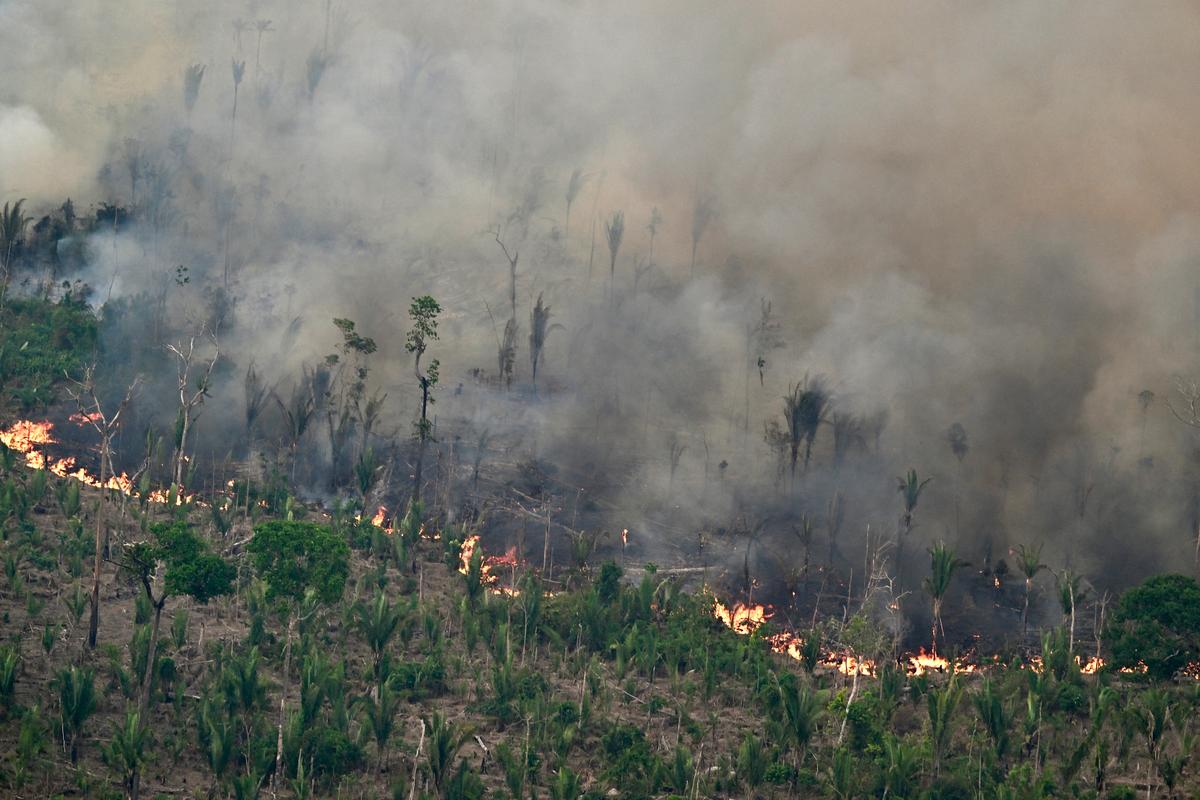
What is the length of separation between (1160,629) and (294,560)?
35886 mm

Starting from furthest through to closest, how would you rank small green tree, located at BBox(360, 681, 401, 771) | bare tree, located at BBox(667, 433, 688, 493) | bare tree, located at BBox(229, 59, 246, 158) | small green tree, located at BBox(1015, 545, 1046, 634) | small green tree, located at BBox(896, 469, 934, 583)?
bare tree, located at BBox(229, 59, 246, 158) < bare tree, located at BBox(667, 433, 688, 493) < small green tree, located at BBox(896, 469, 934, 583) < small green tree, located at BBox(1015, 545, 1046, 634) < small green tree, located at BBox(360, 681, 401, 771)

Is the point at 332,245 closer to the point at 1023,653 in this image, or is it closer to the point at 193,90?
the point at 193,90

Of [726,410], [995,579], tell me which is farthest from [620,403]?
[995,579]

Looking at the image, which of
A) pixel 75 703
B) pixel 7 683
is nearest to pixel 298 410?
pixel 7 683

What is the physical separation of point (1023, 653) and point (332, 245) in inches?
2457

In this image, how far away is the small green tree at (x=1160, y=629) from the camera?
58781 millimetres

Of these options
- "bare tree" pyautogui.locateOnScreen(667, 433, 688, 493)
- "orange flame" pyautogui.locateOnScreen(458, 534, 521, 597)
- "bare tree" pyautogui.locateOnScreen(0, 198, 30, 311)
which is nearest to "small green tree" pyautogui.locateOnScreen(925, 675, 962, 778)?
"orange flame" pyautogui.locateOnScreen(458, 534, 521, 597)

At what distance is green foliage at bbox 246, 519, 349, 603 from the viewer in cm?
5412

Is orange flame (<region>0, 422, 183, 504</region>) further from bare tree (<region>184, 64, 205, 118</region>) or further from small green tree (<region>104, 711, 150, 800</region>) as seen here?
bare tree (<region>184, 64, 205, 118</region>)

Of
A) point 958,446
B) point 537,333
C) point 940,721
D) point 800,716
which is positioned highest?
point 537,333

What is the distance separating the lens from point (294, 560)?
54.2m

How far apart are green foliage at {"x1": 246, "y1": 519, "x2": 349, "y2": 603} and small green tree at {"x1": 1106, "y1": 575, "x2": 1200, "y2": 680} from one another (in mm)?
32952

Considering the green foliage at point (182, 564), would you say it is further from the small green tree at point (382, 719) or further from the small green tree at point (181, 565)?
the small green tree at point (382, 719)

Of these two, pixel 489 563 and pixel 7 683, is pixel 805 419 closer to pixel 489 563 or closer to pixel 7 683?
pixel 489 563
